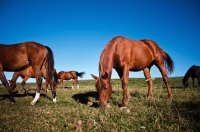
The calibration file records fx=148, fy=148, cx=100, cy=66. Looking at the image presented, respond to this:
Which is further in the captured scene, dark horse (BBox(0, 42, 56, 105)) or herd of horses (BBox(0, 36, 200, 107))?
dark horse (BBox(0, 42, 56, 105))

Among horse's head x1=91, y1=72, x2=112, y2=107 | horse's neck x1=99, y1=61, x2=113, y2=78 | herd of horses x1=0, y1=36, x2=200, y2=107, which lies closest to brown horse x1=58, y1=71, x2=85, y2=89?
herd of horses x1=0, y1=36, x2=200, y2=107

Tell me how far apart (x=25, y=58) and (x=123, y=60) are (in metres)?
5.39

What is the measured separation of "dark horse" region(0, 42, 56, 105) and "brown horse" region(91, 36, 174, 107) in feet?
12.1

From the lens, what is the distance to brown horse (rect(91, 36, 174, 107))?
17.5 ft

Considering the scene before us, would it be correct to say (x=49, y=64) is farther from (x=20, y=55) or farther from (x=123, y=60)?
(x=123, y=60)

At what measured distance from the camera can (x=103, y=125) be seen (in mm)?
3152

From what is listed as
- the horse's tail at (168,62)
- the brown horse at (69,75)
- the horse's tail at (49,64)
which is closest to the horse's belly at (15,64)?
the horse's tail at (49,64)

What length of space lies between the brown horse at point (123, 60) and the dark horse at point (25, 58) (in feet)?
12.1

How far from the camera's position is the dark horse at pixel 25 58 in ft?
26.1

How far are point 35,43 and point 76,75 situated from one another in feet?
66.1

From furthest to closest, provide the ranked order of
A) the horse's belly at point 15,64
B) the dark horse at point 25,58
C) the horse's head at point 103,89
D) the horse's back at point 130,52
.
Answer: the horse's belly at point 15,64, the dark horse at point 25,58, the horse's back at point 130,52, the horse's head at point 103,89

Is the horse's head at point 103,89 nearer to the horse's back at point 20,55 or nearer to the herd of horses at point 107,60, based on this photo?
the herd of horses at point 107,60

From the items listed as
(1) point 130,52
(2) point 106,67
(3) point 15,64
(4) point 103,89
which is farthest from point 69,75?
(4) point 103,89

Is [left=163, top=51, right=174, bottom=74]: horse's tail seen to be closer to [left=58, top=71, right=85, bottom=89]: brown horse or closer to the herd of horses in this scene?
the herd of horses
